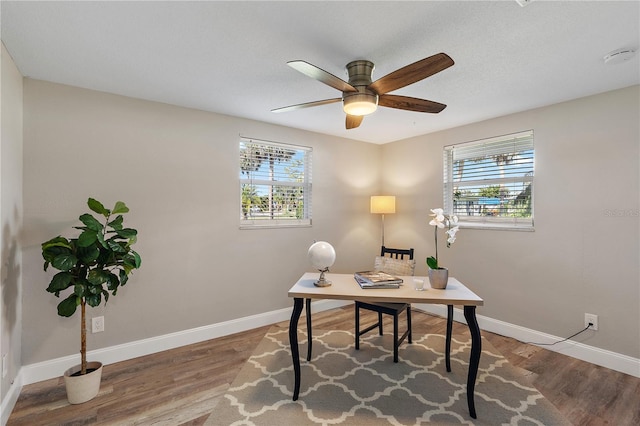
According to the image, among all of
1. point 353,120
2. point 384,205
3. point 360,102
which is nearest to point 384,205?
point 384,205

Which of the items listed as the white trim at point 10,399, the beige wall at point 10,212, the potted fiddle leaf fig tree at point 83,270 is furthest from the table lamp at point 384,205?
the white trim at point 10,399

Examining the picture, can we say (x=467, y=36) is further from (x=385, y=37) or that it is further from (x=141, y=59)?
(x=141, y=59)

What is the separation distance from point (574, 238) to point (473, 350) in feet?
5.72

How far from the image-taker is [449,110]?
3.09m

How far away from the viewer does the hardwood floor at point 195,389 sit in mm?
1961

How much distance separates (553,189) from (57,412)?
4.43 m

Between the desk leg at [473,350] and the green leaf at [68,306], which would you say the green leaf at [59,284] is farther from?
the desk leg at [473,350]

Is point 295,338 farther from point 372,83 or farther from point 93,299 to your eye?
point 372,83

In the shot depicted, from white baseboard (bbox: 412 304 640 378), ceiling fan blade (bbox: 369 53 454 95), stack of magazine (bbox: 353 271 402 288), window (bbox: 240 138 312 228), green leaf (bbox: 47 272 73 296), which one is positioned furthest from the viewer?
window (bbox: 240 138 312 228)

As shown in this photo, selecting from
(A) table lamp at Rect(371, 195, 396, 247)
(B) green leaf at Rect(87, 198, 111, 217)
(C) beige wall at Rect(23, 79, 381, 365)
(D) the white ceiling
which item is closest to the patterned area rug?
(C) beige wall at Rect(23, 79, 381, 365)

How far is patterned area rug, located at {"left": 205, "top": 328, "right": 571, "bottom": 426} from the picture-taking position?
76.4 inches

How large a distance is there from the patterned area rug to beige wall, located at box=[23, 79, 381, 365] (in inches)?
35.2

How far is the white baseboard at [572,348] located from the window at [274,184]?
2.46 meters

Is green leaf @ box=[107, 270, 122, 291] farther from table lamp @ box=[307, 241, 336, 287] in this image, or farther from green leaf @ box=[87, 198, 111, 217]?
table lamp @ box=[307, 241, 336, 287]
